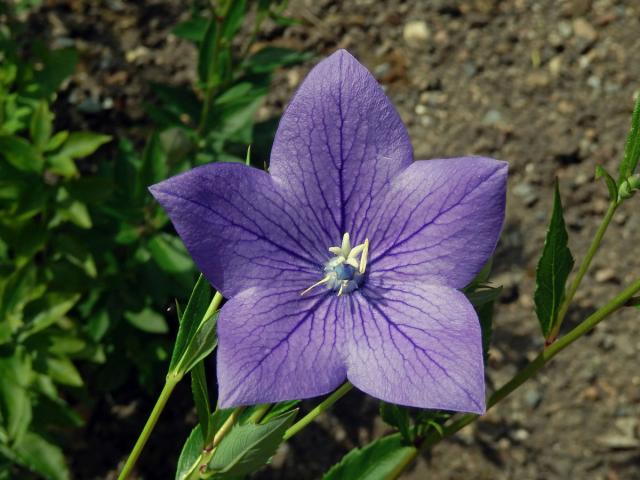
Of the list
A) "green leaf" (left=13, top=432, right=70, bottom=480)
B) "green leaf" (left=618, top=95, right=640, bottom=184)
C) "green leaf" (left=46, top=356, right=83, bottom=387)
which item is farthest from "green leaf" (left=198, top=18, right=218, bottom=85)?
"green leaf" (left=618, top=95, right=640, bottom=184)

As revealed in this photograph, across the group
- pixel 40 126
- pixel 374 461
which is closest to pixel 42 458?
pixel 40 126

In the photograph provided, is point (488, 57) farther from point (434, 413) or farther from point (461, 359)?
point (461, 359)

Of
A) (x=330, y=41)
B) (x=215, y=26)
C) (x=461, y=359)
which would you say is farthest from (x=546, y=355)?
(x=330, y=41)

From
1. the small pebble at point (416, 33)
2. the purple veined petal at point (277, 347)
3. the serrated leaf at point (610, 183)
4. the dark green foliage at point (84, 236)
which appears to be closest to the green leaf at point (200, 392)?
the purple veined petal at point (277, 347)

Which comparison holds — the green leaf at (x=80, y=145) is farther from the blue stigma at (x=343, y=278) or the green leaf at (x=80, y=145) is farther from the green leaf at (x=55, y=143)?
the blue stigma at (x=343, y=278)

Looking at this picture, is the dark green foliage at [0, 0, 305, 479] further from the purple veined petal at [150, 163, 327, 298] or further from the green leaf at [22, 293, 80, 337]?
the purple veined petal at [150, 163, 327, 298]

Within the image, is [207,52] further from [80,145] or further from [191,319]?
[191,319]
